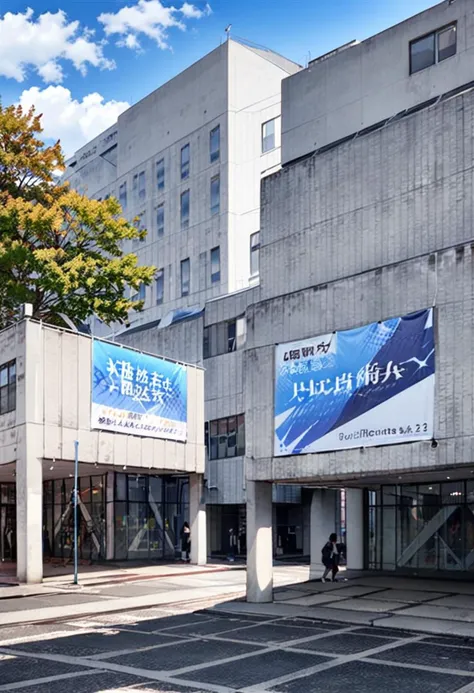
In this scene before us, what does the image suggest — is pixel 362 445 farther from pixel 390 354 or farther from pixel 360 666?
pixel 360 666

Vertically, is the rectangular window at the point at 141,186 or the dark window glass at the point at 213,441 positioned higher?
the rectangular window at the point at 141,186

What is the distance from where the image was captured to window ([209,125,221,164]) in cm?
6088

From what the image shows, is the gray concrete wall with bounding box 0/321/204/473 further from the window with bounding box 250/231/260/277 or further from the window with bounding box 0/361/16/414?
the window with bounding box 250/231/260/277

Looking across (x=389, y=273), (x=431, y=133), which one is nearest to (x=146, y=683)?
(x=389, y=273)

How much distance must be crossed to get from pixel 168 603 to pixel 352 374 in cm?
933

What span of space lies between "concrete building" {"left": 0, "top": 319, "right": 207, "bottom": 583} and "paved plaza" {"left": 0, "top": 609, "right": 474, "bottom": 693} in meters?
13.5

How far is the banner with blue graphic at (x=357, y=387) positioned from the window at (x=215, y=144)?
36.2 metres

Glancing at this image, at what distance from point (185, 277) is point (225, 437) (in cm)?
1537

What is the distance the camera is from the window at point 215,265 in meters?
59.4

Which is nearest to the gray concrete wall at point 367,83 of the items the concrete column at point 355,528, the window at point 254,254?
the window at point 254,254

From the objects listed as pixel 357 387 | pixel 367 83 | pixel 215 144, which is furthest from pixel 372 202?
pixel 215 144

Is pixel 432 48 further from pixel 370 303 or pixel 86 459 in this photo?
pixel 86 459

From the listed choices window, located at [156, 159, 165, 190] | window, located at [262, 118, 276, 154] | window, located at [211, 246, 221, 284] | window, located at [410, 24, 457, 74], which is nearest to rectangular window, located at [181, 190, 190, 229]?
→ window, located at [156, 159, 165, 190]

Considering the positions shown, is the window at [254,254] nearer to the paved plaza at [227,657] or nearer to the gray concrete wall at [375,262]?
the gray concrete wall at [375,262]
